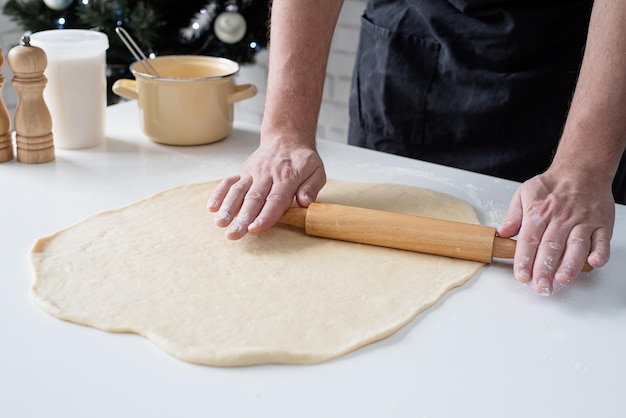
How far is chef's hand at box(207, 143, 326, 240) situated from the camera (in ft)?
3.44

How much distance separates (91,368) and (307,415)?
9.7 inches

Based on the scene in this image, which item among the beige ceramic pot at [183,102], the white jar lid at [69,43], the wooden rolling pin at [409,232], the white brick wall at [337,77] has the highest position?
the white jar lid at [69,43]

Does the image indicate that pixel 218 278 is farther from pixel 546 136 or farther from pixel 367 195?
pixel 546 136

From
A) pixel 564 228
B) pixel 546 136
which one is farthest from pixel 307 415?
pixel 546 136

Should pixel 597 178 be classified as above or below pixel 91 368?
above

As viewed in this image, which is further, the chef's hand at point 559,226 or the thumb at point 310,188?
the thumb at point 310,188

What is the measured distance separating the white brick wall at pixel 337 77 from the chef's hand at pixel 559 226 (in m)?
1.96

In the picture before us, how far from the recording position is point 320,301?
0.87 meters

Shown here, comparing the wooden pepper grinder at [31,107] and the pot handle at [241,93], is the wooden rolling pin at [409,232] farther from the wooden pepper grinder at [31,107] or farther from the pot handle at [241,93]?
the wooden pepper grinder at [31,107]

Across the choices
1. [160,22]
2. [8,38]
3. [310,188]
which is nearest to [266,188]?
[310,188]

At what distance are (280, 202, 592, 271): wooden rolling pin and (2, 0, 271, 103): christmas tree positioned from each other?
141 cm

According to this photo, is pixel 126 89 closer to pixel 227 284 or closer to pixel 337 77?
pixel 227 284

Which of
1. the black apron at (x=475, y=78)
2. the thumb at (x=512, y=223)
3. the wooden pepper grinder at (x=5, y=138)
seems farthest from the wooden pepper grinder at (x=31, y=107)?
the thumb at (x=512, y=223)

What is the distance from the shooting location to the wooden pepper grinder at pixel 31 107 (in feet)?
3.99
